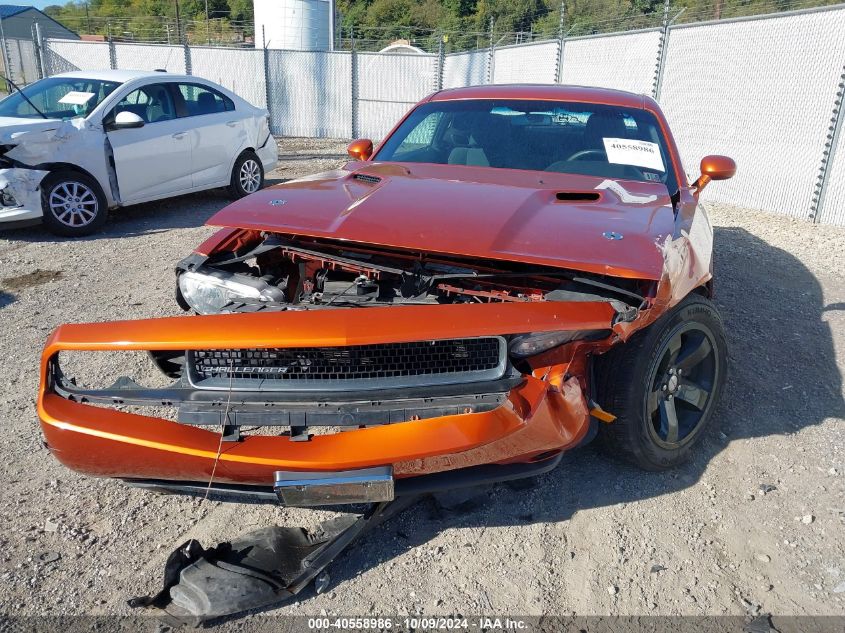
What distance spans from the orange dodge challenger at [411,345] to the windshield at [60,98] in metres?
5.23

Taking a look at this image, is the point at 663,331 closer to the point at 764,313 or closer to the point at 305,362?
the point at 305,362

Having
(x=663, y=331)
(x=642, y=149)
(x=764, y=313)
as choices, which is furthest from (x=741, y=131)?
(x=663, y=331)

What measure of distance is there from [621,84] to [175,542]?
11342 millimetres

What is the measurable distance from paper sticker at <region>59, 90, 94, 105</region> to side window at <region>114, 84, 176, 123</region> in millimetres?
352

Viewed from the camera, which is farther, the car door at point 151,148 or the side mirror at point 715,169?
the car door at point 151,148

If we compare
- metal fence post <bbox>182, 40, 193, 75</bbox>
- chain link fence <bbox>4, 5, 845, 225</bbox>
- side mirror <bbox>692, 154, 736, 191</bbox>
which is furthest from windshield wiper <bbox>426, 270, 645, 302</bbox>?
metal fence post <bbox>182, 40, 193, 75</bbox>

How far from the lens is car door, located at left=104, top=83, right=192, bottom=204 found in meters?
7.16

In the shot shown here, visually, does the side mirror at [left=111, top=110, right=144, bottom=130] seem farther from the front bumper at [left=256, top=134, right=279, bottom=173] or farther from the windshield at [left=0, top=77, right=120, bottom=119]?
the front bumper at [left=256, top=134, right=279, bottom=173]

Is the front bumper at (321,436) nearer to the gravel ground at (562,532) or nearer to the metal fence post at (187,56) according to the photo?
the gravel ground at (562,532)

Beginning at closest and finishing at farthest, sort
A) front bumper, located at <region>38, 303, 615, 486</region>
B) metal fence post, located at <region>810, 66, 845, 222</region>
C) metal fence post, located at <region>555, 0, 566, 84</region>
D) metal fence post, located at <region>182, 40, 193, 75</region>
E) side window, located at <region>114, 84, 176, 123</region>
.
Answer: front bumper, located at <region>38, 303, 615, 486</region>
side window, located at <region>114, 84, 176, 123</region>
metal fence post, located at <region>810, 66, 845, 222</region>
metal fence post, located at <region>555, 0, 566, 84</region>
metal fence post, located at <region>182, 40, 193, 75</region>

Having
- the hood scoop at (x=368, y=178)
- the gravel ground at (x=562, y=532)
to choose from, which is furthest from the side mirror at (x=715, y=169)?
the hood scoop at (x=368, y=178)

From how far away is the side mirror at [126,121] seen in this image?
6906 mm

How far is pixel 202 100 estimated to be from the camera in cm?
822

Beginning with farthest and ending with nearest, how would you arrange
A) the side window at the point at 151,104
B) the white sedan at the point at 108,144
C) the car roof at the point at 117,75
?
the car roof at the point at 117,75 → the side window at the point at 151,104 → the white sedan at the point at 108,144
